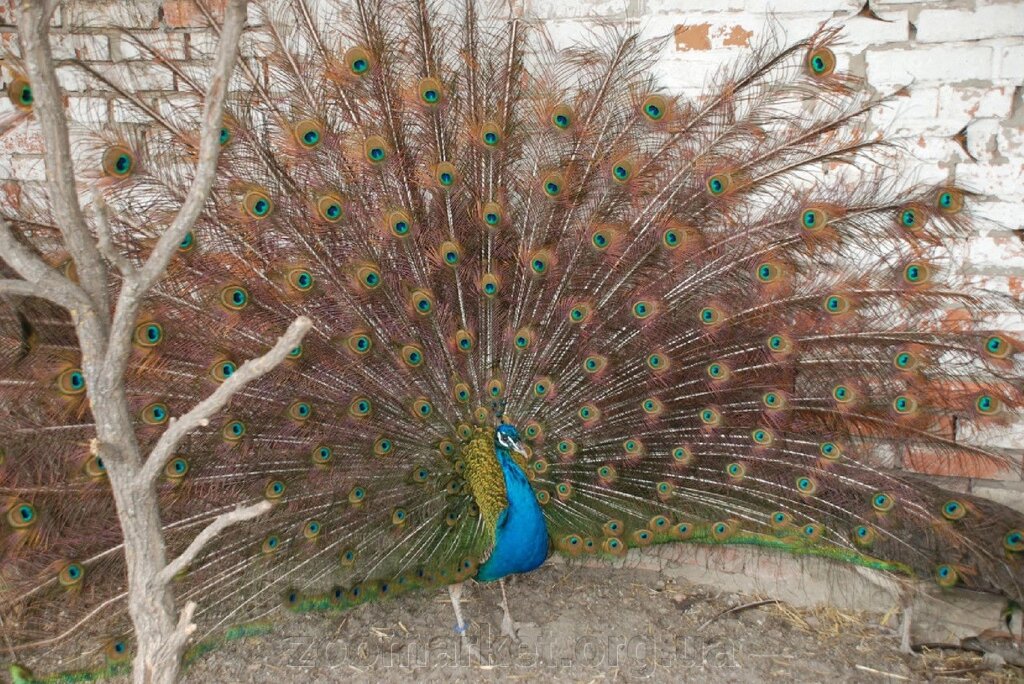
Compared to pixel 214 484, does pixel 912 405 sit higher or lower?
higher

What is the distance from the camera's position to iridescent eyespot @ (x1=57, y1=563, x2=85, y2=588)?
7.39 ft

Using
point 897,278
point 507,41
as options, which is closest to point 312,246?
point 507,41

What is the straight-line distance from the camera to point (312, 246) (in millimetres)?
2451

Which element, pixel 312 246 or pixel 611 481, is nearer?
pixel 312 246

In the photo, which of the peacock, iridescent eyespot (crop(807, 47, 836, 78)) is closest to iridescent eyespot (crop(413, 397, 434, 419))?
the peacock

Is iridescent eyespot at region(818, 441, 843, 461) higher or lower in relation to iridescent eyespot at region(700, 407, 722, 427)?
lower

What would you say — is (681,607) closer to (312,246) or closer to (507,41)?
(312,246)

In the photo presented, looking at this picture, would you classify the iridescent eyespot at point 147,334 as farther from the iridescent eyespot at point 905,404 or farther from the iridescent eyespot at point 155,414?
the iridescent eyespot at point 905,404

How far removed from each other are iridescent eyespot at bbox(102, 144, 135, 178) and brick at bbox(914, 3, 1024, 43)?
7.71ft

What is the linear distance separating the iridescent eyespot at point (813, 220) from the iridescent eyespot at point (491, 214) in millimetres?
900

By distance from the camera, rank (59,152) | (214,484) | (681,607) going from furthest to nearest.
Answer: (681,607) → (214,484) → (59,152)

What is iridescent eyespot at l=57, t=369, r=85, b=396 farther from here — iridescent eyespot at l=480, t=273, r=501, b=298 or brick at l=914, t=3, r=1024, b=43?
brick at l=914, t=3, r=1024, b=43

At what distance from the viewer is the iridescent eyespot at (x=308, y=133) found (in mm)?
2369

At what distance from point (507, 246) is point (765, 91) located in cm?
90
